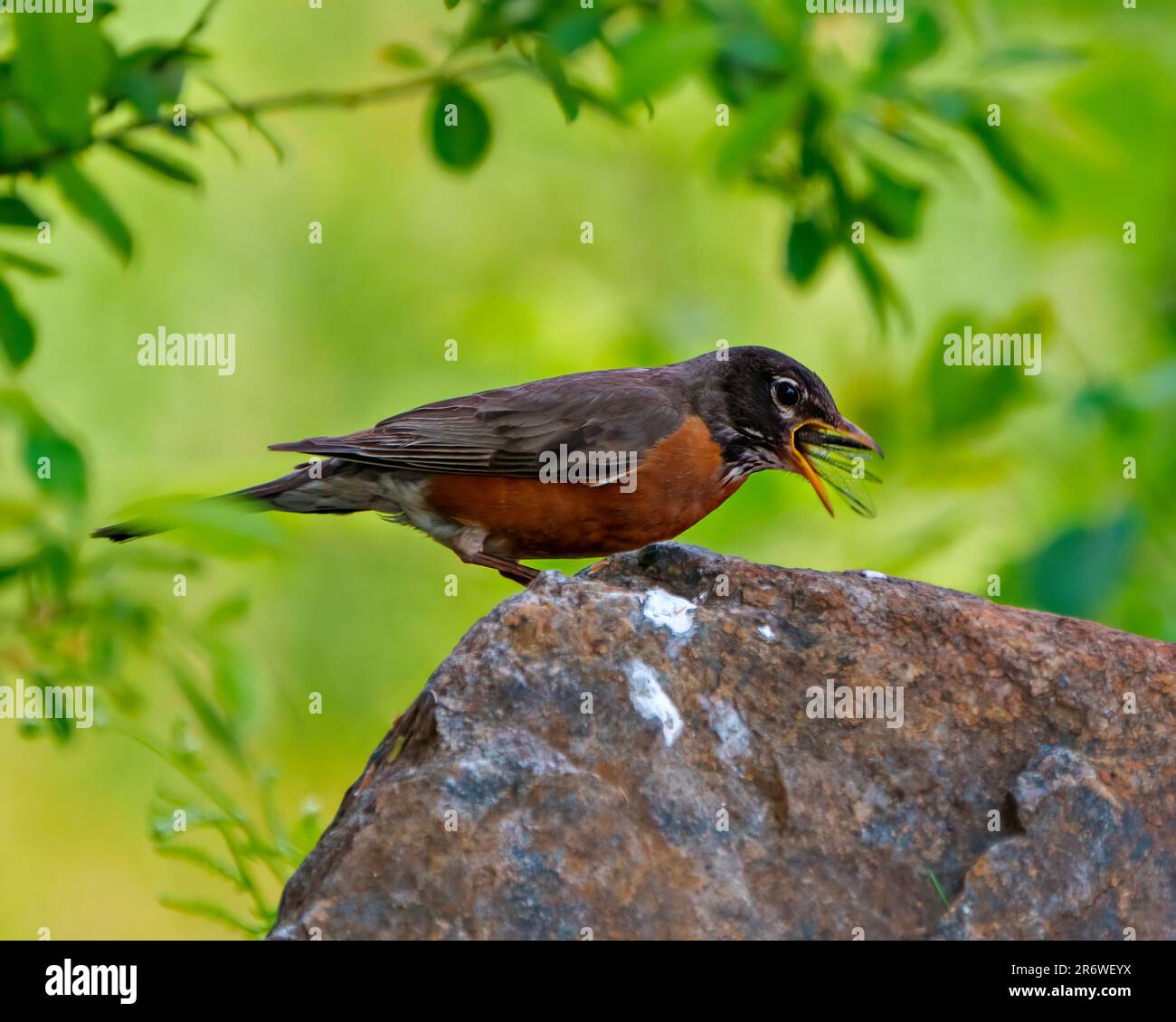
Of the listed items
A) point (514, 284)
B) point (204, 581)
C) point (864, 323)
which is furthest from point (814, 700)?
point (514, 284)

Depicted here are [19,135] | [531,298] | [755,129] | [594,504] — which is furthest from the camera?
[531,298]

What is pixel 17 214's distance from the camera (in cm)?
506

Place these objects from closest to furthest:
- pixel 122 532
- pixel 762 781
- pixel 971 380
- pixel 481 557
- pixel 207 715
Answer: pixel 762 781, pixel 207 715, pixel 122 532, pixel 481 557, pixel 971 380

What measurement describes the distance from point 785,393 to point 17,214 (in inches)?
114

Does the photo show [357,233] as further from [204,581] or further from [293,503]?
[293,503]

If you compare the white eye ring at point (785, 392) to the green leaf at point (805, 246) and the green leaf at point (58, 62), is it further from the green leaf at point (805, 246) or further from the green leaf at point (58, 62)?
the green leaf at point (58, 62)

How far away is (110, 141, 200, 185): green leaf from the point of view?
5.10 m

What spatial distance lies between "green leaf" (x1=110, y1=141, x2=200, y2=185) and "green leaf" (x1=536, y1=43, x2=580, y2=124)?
49.8 inches

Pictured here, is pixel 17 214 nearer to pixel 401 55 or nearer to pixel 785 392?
pixel 401 55

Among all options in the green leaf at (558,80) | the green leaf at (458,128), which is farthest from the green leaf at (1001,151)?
the green leaf at (458,128)

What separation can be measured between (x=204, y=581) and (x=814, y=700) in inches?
258

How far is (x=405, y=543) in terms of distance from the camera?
951 centimetres

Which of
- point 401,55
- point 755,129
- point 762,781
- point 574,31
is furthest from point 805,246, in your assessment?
point 762,781

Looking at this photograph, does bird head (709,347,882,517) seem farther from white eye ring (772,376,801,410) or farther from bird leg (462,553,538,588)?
bird leg (462,553,538,588)
